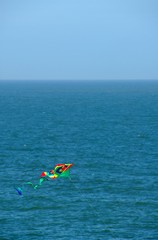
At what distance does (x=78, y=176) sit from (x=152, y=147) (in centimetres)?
2624

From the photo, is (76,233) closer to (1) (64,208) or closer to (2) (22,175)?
(1) (64,208)

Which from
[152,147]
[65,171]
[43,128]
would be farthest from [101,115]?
[65,171]

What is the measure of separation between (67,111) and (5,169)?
316 feet

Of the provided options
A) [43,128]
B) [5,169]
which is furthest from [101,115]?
[5,169]

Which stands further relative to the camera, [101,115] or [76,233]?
[101,115]

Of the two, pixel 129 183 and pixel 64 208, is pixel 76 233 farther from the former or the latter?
pixel 129 183

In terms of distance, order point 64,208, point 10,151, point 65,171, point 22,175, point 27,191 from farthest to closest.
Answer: point 10,151 → point 22,175 → point 27,191 → point 64,208 → point 65,171

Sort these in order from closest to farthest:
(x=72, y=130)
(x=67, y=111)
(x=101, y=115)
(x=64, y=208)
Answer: (x=64, y=208), (x=72, y=130), (x=101, y=115), (x=67, y=111)

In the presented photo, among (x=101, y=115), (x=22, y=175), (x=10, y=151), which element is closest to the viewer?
(x=22, y=175)

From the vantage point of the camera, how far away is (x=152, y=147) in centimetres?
10012

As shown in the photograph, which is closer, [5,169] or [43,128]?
[5,169]

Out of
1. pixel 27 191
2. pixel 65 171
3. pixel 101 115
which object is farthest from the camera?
pixel 101 115

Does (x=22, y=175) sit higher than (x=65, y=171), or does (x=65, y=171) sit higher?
(x=65, y=171)

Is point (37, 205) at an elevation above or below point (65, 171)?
below
